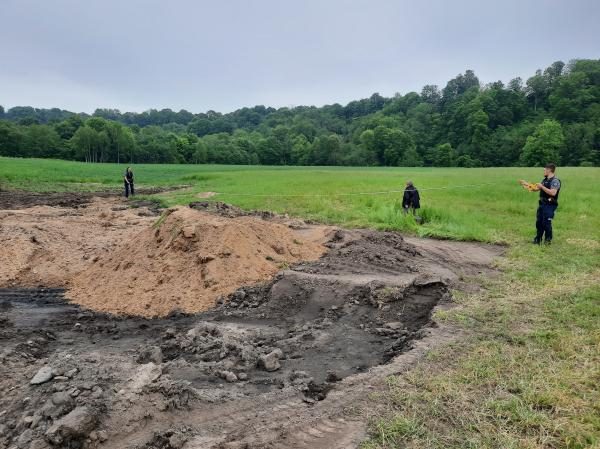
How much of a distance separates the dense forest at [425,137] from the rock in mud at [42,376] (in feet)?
236

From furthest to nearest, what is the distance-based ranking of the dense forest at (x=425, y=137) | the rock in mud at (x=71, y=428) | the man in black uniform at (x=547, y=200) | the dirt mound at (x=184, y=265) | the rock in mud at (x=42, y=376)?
the dense forest at (x=425, y=137), the man in black uniform at (x=547, y=200), the dirt mound at (x=184, y=265), the rock in mud at (x=42, y=376), the rock in mud at (x=71, y=428)

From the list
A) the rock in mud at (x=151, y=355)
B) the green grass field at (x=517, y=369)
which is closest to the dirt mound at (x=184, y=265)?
the rock in mud at (x=151, y=355)

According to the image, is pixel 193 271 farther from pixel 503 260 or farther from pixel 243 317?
pixel 503 260

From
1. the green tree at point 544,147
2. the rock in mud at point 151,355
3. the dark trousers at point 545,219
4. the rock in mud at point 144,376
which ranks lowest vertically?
the rock in mud at point 151,355

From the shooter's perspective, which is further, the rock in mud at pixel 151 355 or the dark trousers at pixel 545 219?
the dark trousers at pixel 545 219

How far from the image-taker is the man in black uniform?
32.6 feet

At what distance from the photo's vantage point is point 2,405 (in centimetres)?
404

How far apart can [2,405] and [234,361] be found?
6.97 ft

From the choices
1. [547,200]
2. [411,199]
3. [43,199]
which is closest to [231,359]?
[547,200]

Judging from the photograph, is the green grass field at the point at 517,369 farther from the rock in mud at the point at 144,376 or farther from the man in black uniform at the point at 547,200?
the rock in mud at the point at 144,376

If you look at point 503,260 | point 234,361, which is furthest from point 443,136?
point 234,361

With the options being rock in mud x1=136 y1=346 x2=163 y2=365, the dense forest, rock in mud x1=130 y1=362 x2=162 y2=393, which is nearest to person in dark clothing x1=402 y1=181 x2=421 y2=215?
rock in mud x1=136 y1=346 x2=163 y2=365

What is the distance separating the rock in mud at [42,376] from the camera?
167 inches

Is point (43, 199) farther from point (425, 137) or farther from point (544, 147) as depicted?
point (425, 137)
